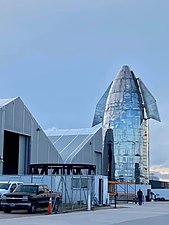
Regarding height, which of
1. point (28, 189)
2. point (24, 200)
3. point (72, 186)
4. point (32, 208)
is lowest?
point (32, 208)

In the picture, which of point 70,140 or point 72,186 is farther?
point 70,140

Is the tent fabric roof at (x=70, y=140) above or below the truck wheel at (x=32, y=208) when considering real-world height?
above

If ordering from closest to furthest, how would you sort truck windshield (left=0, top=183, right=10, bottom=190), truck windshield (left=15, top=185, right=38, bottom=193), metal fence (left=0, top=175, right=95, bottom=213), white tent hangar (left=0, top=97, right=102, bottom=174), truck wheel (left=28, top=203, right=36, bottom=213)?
truck wheel (left=28, top=203, right=36, bottom=213), truck windshield (left=15, top=185, right=38, bottom=193), truck windshield (left=0, top=183, right=10, bottom=190), metal fence (left=0, top=175, right=95, bottom=213), white tent hangar (left=0, top=97, right=102, bottom=174)

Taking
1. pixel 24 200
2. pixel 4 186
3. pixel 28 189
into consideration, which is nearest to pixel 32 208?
pixel 24 200

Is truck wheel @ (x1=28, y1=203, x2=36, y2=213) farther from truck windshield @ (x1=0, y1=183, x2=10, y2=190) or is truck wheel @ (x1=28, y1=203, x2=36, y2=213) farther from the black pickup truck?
truck windshield @ (x1=0, y1=183, x2=10, y2=190)

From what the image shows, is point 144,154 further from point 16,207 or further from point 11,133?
point 16,207

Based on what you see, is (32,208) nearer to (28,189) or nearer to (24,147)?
(28,189)

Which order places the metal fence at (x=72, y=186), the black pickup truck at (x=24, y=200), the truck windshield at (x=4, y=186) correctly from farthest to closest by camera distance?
the metal fence at (x=72, y=186) < the truck windshield at (x=4, y=186) < the black pickup truck at (x=24, y=200)

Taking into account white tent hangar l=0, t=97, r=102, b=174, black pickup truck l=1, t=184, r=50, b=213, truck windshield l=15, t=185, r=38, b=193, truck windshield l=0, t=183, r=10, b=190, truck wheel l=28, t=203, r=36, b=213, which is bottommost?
A: truck wheel l=28, t=203, r=36, b=213

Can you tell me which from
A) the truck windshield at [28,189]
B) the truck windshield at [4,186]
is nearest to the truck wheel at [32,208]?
the truck windshield at [28,189]

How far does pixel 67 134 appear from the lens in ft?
243

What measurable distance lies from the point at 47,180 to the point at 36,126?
1497 centimetres

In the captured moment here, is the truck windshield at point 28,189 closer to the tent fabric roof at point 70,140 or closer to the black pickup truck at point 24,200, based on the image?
the black pickup truck at point 24,200

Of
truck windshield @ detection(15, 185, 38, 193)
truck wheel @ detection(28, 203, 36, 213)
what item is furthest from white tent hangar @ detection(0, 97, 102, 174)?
truck wheel @ detection(28, 203, 36, 213)
